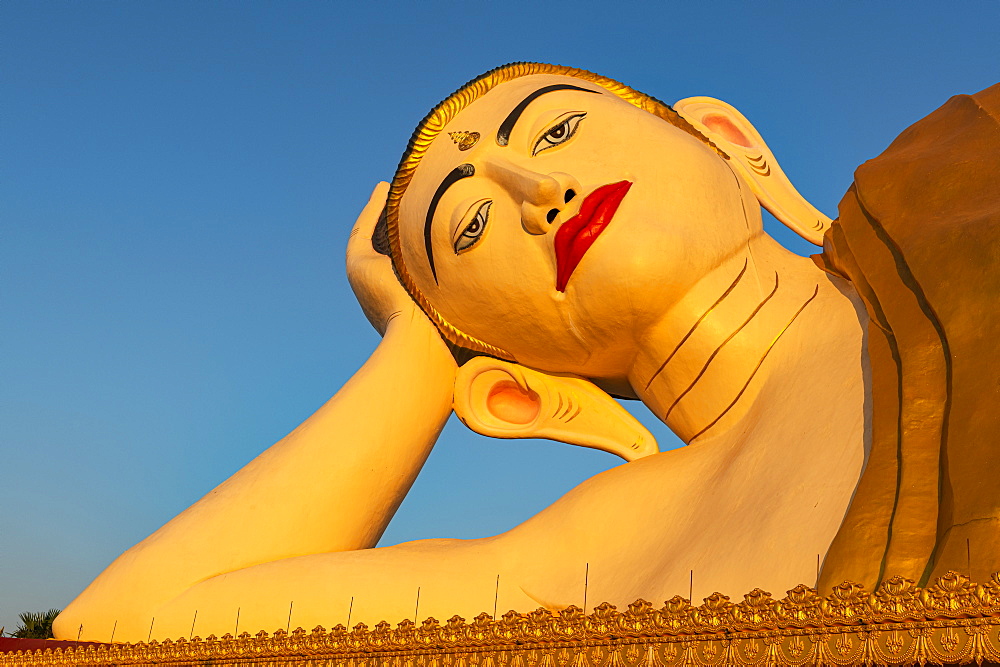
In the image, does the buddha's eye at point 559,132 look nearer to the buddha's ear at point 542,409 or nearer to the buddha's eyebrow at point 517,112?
Answer: the buddha's eyebrow at point 517,112

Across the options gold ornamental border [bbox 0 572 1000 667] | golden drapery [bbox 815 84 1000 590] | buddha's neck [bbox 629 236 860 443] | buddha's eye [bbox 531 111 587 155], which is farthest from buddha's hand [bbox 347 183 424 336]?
golden drapery [bbox 815 84 1000 590]

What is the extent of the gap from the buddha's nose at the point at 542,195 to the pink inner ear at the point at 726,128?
1.39 meters

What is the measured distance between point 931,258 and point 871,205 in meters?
0.67

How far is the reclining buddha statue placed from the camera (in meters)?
3.82

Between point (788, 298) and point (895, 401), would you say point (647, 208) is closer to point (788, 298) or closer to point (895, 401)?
point (788, 298)

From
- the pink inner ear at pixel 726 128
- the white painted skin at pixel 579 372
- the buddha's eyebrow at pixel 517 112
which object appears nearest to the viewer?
the white painted skin at pixel 579 372

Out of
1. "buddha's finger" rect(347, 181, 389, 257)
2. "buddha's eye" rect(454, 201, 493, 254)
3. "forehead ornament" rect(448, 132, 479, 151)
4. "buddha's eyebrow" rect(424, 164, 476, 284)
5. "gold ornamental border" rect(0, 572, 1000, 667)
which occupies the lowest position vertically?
"gold ornamental border" rect(0, 572, 1000, 667)

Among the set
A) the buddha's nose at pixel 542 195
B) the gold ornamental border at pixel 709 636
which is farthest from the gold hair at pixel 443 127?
the gold ornamental border at pixel 709 636

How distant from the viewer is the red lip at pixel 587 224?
4840 mm

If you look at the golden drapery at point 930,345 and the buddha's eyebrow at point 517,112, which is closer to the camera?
the golden drapery at point 930,345

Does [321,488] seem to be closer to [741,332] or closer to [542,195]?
[542,195]

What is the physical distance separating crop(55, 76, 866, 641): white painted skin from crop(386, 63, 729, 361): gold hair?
0.51 ft

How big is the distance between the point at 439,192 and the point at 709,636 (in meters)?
3.05

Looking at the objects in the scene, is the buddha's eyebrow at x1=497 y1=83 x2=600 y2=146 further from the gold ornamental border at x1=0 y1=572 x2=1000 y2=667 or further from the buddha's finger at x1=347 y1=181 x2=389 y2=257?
the gold ornamental border at x1=0 y1=572 x2=1000 y2=667
